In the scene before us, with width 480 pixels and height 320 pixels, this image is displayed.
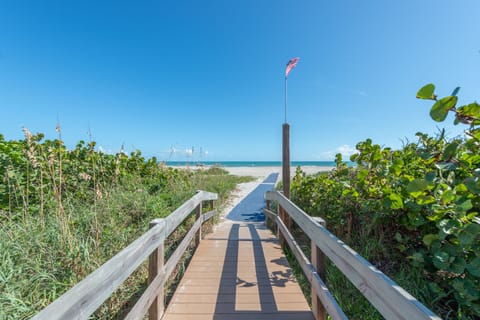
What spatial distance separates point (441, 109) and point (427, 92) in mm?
98

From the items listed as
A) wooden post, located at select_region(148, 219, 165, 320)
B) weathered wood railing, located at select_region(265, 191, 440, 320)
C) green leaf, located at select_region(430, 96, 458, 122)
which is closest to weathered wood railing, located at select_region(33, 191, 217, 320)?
wooden post, located at select_region(148, 219, 165, 320)

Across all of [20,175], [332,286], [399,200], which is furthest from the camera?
[20,175]

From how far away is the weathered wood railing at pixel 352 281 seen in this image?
2.57 ft

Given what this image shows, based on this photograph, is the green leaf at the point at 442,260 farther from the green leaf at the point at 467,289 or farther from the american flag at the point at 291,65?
the american flag at the point at 291,65

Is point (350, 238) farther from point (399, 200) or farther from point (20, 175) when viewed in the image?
point (20, 175)

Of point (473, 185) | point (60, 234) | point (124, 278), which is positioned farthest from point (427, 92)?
point (60, 234)

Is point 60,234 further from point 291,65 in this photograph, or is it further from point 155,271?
point 291,65

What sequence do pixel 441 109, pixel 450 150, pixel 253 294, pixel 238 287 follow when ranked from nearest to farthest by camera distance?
pixel 441 109 < pixel 450 150 < pixel 253 294 < pixel 238 287

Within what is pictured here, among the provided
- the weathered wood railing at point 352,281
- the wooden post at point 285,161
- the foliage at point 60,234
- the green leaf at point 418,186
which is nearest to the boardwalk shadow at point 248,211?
the foliage at point 60,234

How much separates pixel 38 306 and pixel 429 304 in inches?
128

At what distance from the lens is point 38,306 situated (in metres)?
1.67

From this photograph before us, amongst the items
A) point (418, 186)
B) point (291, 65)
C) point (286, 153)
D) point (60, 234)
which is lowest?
point (60, 234)

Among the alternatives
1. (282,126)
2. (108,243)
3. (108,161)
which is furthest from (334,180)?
(108,161)

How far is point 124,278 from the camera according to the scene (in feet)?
3.81
